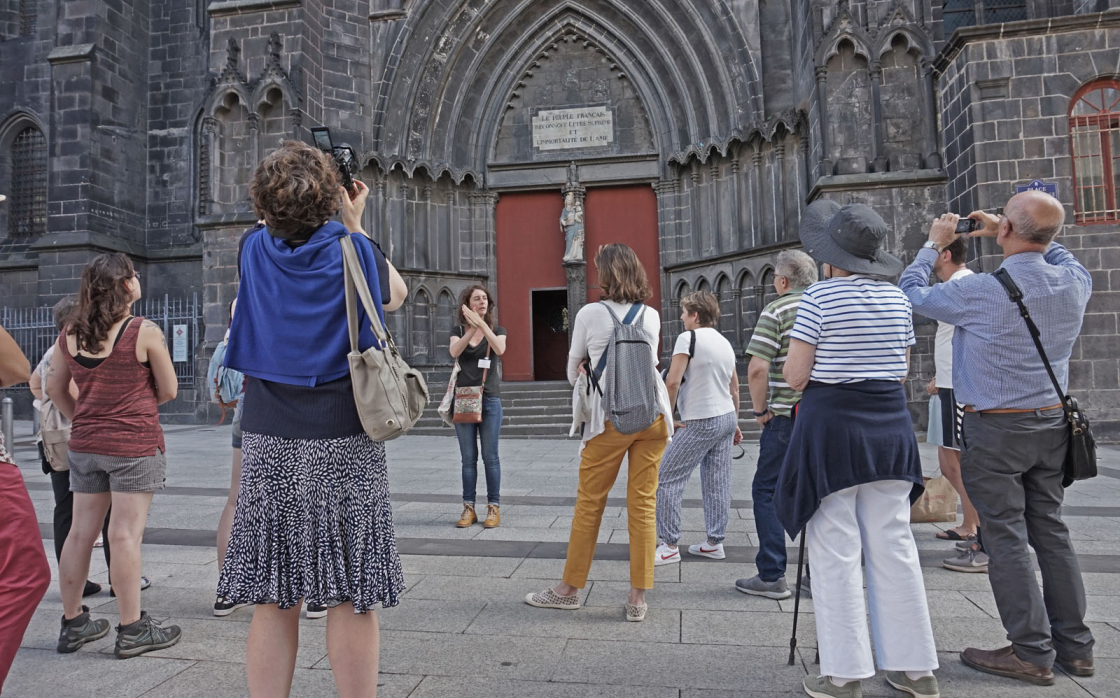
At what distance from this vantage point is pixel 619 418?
3.44 meters

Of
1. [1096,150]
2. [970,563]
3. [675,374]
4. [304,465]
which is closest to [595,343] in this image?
[675,374]

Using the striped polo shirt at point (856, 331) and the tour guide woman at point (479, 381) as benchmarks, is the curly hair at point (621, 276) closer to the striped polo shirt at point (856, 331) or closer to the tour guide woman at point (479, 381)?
the striped polo shirt at point (856, 331)

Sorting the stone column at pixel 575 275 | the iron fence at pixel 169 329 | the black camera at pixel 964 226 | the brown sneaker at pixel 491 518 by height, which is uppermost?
the stone column at pixel 575 275

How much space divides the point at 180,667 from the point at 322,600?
1.42 m

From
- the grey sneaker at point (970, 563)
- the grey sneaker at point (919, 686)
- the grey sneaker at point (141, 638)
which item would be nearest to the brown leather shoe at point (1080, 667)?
the grey sneaker at point (919, 686)

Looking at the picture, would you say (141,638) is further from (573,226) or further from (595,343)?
(573,226)

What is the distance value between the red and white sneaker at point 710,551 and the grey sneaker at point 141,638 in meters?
2.97

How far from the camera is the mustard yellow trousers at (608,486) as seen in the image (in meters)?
3.51

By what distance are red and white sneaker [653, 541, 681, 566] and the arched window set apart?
913cm

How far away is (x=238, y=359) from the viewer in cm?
220

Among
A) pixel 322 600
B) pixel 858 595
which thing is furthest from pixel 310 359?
pixel 858 595

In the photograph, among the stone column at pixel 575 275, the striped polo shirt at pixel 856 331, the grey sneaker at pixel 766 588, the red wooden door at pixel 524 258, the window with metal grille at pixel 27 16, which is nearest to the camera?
the striped polo shirt at pixel 856 331

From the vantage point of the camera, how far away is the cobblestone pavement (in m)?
2.76

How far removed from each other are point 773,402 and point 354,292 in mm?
2640
